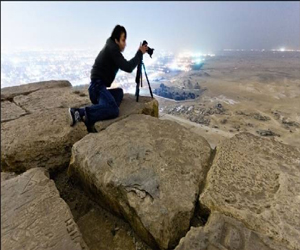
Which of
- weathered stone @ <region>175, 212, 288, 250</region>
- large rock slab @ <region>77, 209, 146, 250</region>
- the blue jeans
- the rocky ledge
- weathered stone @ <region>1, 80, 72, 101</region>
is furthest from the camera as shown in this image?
weathered stone @ <region>1, 80, 72, 101</region>

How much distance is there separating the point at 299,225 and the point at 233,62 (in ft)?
14.1

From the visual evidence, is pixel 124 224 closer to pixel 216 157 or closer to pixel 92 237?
pixel 92 237

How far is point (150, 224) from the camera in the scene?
1.50m

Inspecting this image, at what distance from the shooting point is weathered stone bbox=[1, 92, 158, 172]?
7.25ft

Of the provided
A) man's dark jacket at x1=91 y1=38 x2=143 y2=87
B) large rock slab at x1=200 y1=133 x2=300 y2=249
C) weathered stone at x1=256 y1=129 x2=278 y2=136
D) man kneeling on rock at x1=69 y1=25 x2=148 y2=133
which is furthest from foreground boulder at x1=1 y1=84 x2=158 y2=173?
weathered stone at x1=256 y1=129 x2=278 y2=136

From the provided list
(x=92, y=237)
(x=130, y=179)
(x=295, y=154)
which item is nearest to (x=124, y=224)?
(x=92, y=237)

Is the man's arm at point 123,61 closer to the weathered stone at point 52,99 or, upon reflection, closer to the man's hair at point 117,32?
the man's hair at point 117,32

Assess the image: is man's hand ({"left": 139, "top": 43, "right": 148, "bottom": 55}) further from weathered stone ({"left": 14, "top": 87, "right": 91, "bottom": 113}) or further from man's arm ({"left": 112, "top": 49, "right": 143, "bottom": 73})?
weathered stone ({"left": 14, "top": 87, "right": 91, "bottom": 113})

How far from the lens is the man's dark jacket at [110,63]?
2.71 metres

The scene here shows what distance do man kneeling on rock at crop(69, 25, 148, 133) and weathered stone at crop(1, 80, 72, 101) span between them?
1.42m

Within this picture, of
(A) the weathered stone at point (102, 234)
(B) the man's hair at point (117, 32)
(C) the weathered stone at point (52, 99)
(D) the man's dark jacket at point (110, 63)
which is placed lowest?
(A) the weathered stone at point (102, 234)

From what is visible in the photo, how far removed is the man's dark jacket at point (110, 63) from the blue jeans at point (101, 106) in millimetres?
113

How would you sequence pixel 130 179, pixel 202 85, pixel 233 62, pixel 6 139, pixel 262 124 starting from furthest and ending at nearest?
pixel 262 124 < pixel 202 85 < pixel 233 62 < pixel 6 139 < pixel 130 179

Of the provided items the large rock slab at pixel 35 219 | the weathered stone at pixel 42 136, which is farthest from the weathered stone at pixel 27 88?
the large rock slab at pixel 35 219
